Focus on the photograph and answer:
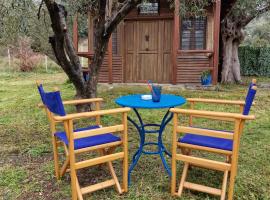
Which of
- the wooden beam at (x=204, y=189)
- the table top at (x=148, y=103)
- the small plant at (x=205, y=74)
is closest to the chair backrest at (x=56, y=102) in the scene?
the table top at (x=148, y=103)

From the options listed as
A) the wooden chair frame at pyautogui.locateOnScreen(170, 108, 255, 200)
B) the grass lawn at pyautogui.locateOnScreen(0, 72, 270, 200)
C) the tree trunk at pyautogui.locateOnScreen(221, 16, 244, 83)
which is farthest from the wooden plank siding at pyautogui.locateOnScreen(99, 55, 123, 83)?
the wooden chair frame at pyautogui.locateOnScreen(170, 108, 255, 200)

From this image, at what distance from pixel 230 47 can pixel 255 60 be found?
3.83 m

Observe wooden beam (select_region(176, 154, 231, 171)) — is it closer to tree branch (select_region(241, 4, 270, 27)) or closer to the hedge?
tree branch (select_region(241, 4, 270, 27))

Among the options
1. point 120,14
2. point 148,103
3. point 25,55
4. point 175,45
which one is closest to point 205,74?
point 175,45

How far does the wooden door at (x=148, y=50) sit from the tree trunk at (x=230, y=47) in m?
2.16

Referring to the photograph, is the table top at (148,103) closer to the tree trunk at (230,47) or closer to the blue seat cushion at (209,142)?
the blue seat cushion at (209,142)

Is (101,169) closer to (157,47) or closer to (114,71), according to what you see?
(114,71)

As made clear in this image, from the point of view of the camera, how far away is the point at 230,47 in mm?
10336

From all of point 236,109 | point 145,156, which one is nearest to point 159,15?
point 236,109

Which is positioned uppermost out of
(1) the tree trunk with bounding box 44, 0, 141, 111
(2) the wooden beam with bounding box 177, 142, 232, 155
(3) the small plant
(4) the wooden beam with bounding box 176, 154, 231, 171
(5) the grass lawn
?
(1) the tree trunk with bounding box 44, 0, 141, 111

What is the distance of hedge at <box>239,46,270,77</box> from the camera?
13.3 metres

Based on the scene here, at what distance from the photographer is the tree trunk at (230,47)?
10.0 meters

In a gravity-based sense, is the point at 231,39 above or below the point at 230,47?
above

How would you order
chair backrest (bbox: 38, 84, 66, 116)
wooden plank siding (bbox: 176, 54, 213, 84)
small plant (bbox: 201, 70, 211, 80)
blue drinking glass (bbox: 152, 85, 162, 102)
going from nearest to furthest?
1. chair backrest (bbox: 38, 84, 66, 116)
2. blue drinking glass (bbox: 152, 85, 162, 102)
3. small plant (bbox: 201, 70, 211, 80)
4. wooden plank siding (bbox: 176, 54, 213, 84)
